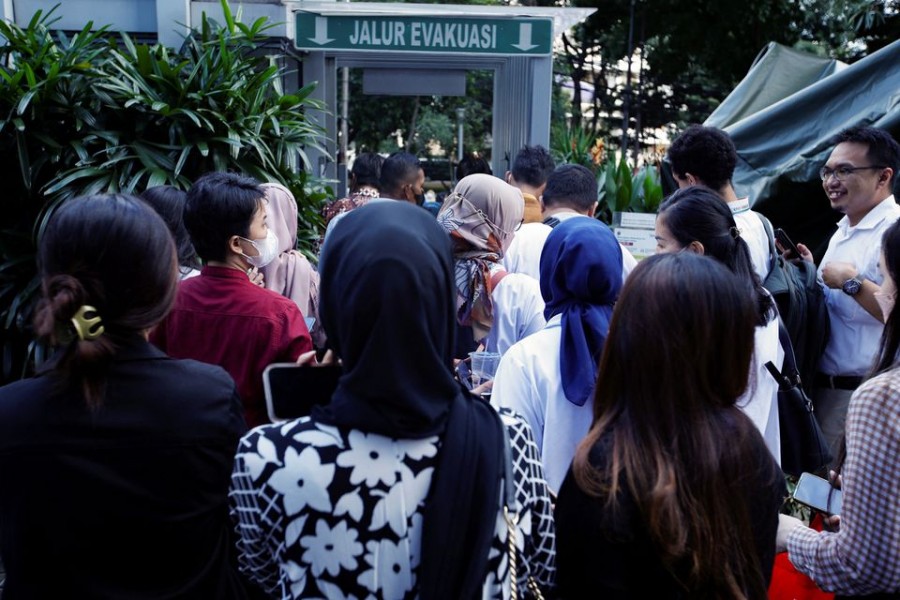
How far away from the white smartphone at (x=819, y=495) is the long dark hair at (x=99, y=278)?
1.73 m

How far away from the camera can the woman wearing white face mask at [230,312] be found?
2.79 meters

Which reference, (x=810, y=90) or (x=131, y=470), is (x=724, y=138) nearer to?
(x=810, y=90)

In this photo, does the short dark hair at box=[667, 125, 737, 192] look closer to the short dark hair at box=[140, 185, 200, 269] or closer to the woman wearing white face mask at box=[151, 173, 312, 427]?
the woman wearing white face mask at box=[151, 173, 312, 427]

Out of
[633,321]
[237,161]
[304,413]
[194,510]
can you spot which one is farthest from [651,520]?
[237,161]

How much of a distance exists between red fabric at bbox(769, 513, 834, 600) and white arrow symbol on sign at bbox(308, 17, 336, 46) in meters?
5.71

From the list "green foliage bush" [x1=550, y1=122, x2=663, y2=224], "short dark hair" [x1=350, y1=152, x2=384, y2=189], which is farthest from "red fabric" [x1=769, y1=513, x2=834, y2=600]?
"short dark hair" [x1=350, y1=152, x2=384, y2=189]

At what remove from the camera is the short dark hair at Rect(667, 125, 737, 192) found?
154 inches

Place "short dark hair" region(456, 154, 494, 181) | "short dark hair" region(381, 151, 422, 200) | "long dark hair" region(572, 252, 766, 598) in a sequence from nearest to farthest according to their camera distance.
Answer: "long dark hair" region(572, 252, 766, 598) → "short dark hair" region(381, 151, 422, 200) → "short dark hair" region(456, 154, 494, 181)

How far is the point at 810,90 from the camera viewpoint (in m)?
5.74

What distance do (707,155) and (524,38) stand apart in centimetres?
360

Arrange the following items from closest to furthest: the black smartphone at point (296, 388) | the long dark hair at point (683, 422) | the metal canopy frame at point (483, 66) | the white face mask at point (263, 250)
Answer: the long dark hair at point (683, 422)
the black smartphone at point (296, 388)
the white face mask at point (263, 250)
the metal canopy frame at point (483, 66)

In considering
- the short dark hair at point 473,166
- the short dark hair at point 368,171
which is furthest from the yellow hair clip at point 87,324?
the short dark hair at point 473,166

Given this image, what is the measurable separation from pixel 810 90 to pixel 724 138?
2.28 m

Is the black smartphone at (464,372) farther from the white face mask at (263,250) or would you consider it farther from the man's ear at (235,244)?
the man's ear at (235,244)
